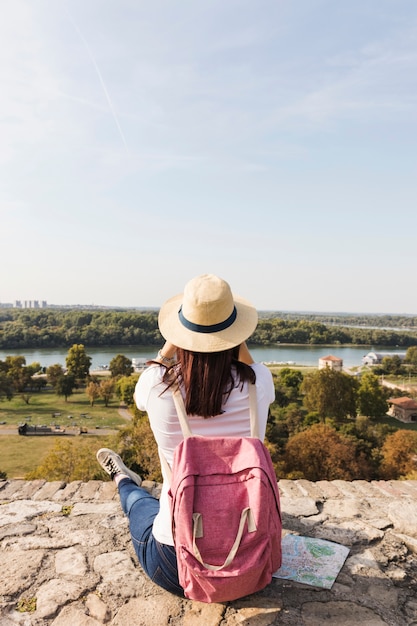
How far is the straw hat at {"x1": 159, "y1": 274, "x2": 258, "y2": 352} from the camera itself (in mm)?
1439

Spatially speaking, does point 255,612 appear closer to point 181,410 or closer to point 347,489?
point 181,410

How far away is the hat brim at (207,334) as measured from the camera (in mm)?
1428

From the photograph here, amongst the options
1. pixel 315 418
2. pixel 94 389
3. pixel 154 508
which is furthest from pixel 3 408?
pixel 154 508

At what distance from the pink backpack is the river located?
49.5m

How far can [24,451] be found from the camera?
67.3 feet

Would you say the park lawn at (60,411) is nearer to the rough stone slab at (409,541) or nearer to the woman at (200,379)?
the rough stone slab at (409,541)

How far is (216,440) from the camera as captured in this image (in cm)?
136

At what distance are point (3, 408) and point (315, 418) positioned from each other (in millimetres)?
21465

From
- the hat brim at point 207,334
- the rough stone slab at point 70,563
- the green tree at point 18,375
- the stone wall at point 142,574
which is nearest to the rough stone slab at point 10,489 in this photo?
the stone wall at point 142,574

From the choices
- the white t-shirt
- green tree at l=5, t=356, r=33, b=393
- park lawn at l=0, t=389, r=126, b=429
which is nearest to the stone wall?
the white t-shirt

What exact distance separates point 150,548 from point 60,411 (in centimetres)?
3194

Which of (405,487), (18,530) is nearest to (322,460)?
(405,487)

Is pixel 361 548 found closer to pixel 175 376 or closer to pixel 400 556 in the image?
pixel 400 556

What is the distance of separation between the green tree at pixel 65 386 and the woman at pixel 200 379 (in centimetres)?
3458
